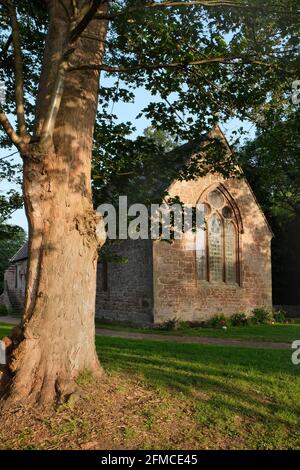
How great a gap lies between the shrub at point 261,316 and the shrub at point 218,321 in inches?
75.7

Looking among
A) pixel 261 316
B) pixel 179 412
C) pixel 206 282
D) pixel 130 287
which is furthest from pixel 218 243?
pixel 179 412

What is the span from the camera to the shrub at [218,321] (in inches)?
671

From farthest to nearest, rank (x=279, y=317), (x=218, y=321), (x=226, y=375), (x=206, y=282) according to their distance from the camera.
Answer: (x=279, y=317) < (x=206, y=282) < (x=218, y=321) < (x=226, y=375)

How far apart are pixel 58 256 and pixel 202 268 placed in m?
13.1

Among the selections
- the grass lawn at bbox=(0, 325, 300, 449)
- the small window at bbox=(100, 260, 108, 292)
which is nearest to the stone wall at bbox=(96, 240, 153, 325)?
the small window at bbox=(100, 260, 108, 292)

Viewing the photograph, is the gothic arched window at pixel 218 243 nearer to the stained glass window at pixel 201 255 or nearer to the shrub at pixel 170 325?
the stained glass window at pixel 201 255

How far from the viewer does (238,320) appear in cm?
1808

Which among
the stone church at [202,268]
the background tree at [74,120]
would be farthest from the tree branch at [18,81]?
the stone church at [202,268]

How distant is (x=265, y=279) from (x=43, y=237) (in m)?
16.1

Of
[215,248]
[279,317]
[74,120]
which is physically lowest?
[279,317]

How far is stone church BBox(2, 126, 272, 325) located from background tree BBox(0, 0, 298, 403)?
850 centimetres

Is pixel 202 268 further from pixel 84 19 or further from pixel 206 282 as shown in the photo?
pixel 84 19

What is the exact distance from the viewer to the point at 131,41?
7734 mm

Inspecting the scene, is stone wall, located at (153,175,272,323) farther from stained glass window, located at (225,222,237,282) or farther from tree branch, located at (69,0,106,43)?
tree branch, located at (69,0,106,43)
